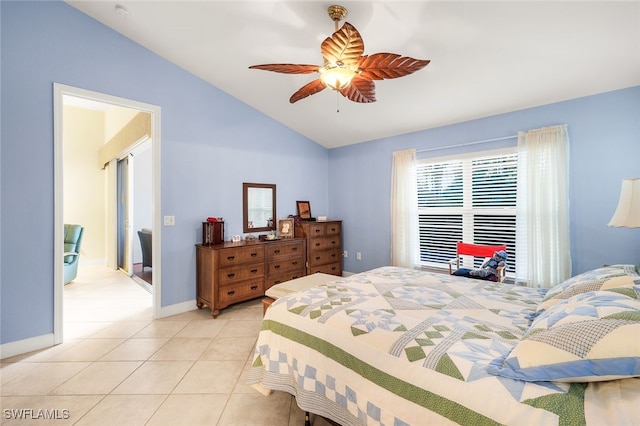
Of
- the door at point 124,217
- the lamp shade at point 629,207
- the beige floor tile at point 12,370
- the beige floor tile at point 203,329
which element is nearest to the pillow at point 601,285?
the lamp shade at point 629,207

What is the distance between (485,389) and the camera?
2.96ft

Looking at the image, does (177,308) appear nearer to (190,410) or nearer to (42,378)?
(42,378)

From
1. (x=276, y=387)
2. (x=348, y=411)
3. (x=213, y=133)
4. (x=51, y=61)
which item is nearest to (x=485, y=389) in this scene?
(x=348, y=411)

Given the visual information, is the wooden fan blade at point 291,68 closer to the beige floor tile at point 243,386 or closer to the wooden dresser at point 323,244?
the beige floor tile at point 243,386

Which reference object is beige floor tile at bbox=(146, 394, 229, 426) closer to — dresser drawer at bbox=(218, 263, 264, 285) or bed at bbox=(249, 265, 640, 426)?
bed at bbox=(249, 265, 640, 426)

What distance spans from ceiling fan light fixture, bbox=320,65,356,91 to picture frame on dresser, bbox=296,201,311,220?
2875mm

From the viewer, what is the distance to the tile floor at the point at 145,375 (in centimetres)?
167

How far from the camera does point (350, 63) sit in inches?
Result: 71.8

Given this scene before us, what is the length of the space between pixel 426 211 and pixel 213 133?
324 cm

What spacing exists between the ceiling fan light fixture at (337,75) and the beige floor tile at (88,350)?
298 cm

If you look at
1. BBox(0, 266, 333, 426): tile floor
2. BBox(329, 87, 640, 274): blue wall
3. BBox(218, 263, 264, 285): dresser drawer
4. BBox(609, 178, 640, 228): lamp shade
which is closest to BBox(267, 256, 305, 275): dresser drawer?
A: BBox(218, 263, 264, 285): dresser drawer

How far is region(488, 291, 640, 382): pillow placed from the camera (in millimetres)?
819

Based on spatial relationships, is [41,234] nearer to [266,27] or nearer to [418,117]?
[266,27]

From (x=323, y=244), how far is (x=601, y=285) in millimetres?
3382
